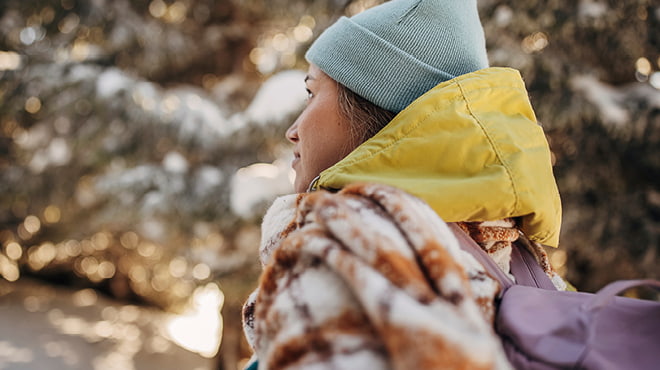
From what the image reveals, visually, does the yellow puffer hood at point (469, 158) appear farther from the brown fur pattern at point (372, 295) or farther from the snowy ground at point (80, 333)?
the snowy ground at point (80, 333)

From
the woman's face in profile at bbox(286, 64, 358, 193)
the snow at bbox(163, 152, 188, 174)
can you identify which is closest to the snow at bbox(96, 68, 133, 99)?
the snow at bbox(163, 152, 188, 174)

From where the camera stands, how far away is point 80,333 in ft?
19.9

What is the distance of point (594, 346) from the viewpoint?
0.68 m

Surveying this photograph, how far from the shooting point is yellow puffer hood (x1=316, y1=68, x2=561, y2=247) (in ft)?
2.65

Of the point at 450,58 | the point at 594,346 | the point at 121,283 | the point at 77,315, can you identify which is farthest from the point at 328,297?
the point at 121,283

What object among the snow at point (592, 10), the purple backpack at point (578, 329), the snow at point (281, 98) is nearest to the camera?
the purple backpack at point (578, 329)

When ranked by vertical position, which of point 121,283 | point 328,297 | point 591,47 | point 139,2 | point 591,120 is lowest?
point 121,283

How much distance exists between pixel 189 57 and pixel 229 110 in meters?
0.93

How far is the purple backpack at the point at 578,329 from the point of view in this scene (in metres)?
0.66

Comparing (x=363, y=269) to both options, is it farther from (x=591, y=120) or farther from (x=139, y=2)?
(x=139, y=2)

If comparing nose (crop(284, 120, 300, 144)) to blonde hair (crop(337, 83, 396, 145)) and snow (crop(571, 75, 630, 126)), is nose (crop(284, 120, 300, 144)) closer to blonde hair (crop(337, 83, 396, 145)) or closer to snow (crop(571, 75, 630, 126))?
blonde hair (crop(337, 83, 396, 145))

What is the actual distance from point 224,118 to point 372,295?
3.45m

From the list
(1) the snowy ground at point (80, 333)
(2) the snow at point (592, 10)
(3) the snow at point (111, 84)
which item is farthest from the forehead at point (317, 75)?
(1) the snowy ground at point (80, 333)

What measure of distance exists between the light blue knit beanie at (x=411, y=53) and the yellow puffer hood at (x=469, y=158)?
18 cm
